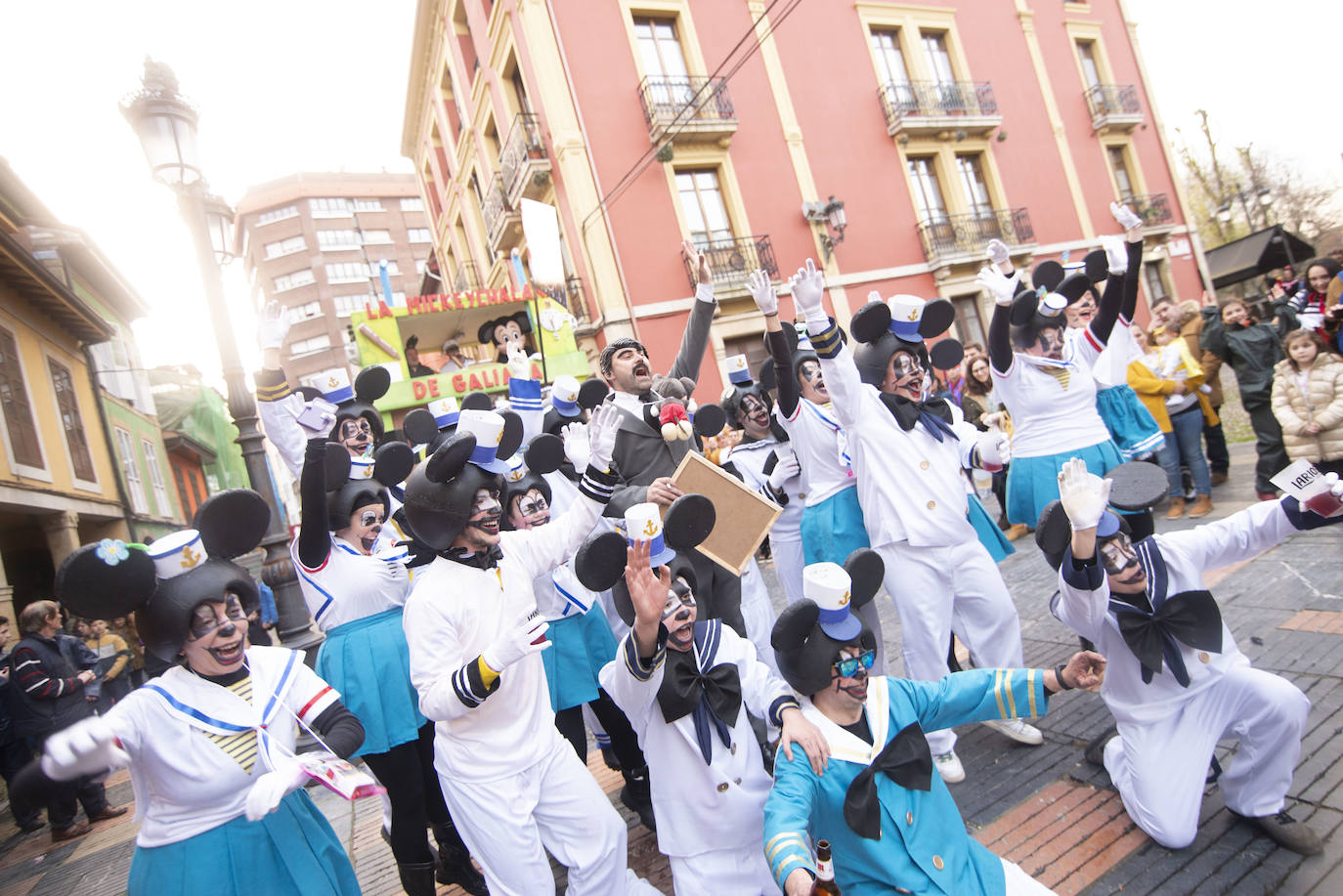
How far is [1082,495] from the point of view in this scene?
2424 millimetres

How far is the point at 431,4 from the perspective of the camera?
1991 cm

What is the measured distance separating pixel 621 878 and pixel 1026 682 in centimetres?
151

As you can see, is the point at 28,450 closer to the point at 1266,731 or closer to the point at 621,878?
the point at 621,878

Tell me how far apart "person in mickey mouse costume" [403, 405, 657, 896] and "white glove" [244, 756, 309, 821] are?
1.38 ft

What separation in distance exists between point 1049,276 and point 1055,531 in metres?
2.28

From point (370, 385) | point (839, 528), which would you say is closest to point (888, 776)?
point (839, 528)

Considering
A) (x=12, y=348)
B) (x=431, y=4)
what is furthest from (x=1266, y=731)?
(x=431, y=4)

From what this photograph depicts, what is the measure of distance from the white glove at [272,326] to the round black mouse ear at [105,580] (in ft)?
6.12

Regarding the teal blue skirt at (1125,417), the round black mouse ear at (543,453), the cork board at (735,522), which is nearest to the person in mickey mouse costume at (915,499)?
the cork board at (735,522)

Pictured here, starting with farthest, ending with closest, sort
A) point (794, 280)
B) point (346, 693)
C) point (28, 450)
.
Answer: point (28, 450) < point (794, 280) < point (346, 693)

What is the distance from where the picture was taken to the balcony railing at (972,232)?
1781cm

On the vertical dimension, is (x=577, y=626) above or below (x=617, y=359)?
below

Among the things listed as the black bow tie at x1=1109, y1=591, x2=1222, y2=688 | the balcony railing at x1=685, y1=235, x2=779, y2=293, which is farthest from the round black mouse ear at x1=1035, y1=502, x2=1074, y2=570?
the balcony railing at x1=685, y1=235, x2=779, y2=293

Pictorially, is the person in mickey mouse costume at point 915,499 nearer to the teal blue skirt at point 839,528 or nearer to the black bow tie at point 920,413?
the black bow tie at point 920,413
